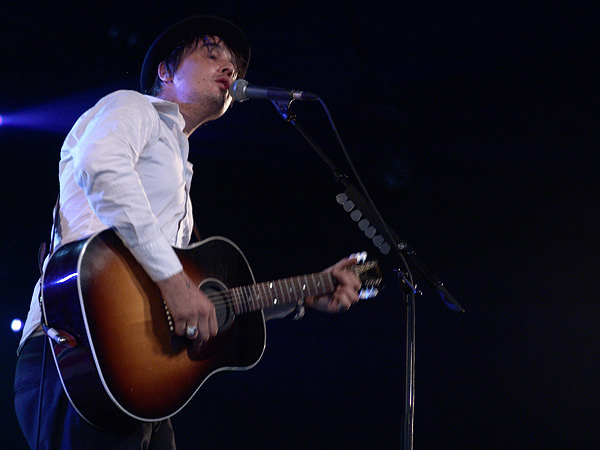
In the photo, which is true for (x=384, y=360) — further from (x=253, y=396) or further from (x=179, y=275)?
(x=179, y=275)

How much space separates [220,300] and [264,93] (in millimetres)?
828

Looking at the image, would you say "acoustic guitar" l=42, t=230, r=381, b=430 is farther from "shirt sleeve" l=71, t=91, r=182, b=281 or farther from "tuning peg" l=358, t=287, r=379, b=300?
"tuning peg" l=358, t=287, r=379, b=300

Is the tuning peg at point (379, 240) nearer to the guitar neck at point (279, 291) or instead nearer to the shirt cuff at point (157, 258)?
the guitar neck at point (279, 291)

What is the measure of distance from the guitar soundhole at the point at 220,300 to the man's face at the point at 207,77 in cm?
84

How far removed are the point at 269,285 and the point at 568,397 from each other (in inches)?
111

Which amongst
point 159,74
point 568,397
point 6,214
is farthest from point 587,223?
point 6,214

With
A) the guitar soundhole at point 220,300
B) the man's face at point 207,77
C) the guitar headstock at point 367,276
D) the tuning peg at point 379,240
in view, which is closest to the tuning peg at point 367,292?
the guitar headstock at point 367,276

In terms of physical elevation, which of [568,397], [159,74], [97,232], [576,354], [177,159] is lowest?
[568,397]

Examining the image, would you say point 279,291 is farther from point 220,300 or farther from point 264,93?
point 264,93

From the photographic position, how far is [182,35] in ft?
8.29

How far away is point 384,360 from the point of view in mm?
4508

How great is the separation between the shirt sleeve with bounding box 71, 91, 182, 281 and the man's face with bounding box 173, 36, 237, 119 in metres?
0.62

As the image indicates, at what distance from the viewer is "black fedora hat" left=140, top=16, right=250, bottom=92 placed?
2518mm

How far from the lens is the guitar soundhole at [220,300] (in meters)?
1.97
